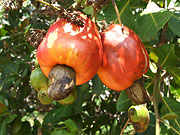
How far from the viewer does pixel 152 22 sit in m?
1.16

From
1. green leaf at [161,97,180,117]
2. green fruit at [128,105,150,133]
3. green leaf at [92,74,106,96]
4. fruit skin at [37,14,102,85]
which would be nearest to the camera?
fruit skin at [37,14,102,85]

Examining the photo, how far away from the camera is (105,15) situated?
50.6 inches

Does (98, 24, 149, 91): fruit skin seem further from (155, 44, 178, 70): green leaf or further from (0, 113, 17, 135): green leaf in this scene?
(0, 113, 17, 135): green leaf

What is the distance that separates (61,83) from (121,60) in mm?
212

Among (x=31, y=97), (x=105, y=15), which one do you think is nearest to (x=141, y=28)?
(x=105, y=15)

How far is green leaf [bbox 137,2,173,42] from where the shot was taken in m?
1.13

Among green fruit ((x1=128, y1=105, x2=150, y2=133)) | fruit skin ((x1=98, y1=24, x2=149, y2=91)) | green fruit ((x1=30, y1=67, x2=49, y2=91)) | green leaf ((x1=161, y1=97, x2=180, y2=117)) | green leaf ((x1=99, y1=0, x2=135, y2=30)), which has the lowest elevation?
green leaf ((x1=161, y1=97, x2=180, y2=117))

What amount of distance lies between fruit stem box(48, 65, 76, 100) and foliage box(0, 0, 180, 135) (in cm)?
26

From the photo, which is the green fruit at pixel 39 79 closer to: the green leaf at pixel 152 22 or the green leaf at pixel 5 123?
the green leaf at pixel 152 22

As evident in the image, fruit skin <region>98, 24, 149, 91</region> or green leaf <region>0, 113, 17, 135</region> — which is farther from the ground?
fruit skin <region>98, 24, 149, 91</region>

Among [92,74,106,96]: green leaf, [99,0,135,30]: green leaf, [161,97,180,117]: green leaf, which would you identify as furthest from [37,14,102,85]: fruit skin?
[92,74,106,96]: green leaf

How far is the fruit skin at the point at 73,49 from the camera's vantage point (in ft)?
2.58

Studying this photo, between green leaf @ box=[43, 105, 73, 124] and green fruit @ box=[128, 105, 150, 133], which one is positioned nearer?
green fruit @ box=[128, 105, 150, 133]

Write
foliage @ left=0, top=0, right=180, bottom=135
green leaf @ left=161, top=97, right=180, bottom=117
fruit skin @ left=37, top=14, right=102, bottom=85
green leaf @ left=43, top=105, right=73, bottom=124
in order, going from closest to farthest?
fruit skin @ left=37, top=14, right=102, bottom=85 < foliage @ left=0, top=0, right=180, bottom=135 < green leaf @ left=161, top=97, right=180, bottom=117 < green leaf @ left=43, top=105, right=73, bottom=124
